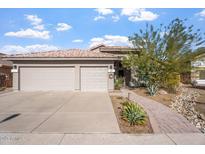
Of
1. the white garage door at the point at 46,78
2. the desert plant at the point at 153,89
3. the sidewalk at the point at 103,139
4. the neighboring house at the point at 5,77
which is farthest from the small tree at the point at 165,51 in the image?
the neighboring house at the point at 5,77

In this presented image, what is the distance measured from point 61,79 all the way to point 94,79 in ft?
Answer: 8.71

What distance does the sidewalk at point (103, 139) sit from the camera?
5723mm

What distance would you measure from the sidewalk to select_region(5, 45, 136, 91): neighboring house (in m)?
12.4

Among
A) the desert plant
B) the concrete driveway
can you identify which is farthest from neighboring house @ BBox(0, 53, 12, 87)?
the desert plant

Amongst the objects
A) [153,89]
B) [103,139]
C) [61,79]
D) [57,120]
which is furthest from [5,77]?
[103,139]

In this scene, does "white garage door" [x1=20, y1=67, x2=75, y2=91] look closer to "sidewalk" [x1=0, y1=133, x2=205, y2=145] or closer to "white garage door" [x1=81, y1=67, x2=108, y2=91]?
"white garage door" [x1=81, y1=67, x2=108, y2=91]

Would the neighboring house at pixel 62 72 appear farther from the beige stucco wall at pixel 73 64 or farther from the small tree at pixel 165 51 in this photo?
the small tree at pixel 165 51

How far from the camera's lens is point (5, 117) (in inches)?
339

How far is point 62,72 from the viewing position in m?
18.9

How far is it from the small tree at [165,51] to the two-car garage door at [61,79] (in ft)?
11.9

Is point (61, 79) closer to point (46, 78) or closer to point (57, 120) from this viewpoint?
point (46, 78)

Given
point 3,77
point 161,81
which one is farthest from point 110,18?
point 3,77

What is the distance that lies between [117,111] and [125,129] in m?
2.78

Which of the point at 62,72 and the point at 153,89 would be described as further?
the point at 62,72
